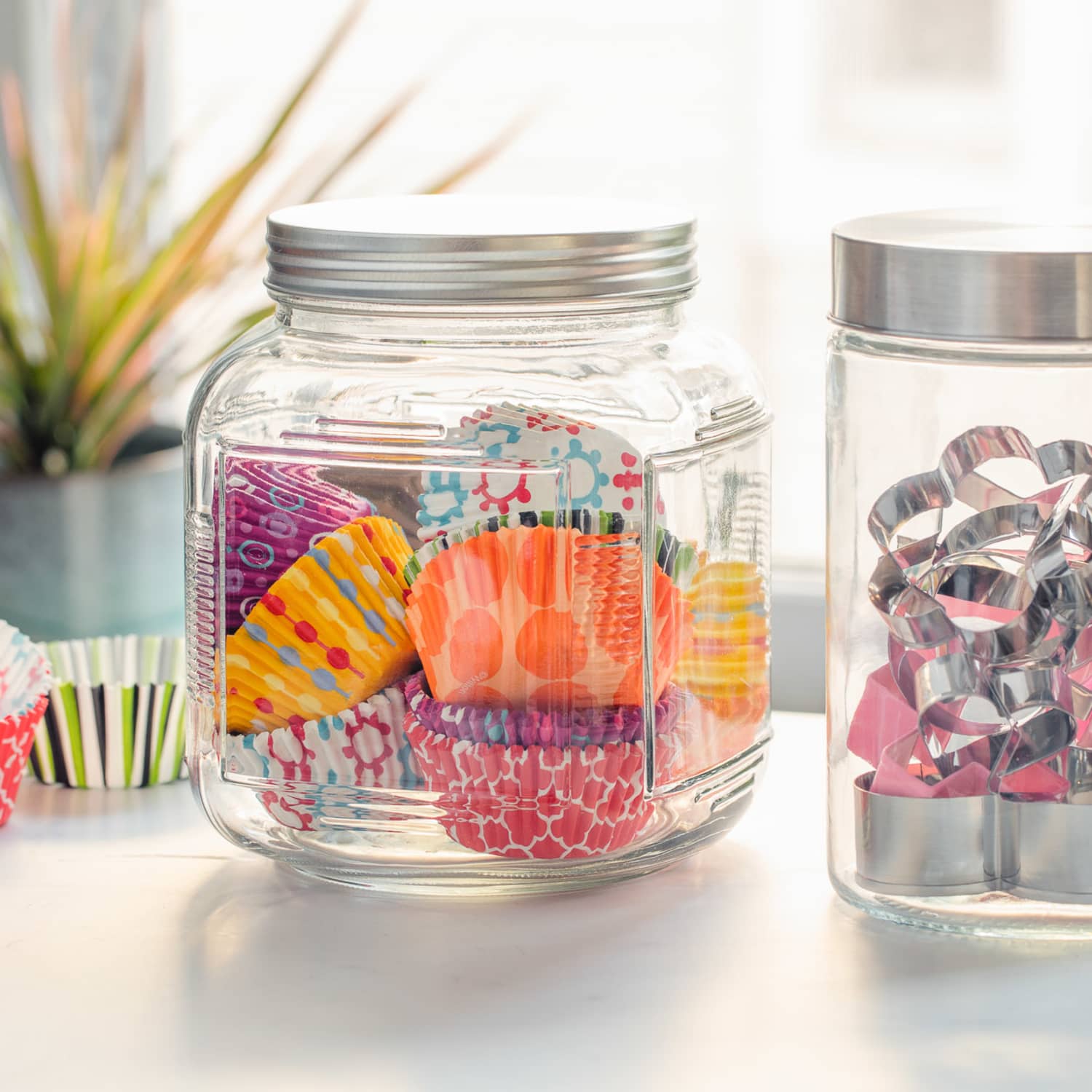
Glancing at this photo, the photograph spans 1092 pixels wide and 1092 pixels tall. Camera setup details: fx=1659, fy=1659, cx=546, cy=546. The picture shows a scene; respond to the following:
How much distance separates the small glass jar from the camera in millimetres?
539

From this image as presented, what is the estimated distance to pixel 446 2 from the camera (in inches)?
52.6

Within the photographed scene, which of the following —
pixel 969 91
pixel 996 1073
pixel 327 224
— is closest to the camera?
pixel 996 1073

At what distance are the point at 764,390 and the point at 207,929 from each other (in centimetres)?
31

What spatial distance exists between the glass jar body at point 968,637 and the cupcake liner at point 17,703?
0.36 meters

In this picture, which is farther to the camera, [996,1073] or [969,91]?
[969,91]

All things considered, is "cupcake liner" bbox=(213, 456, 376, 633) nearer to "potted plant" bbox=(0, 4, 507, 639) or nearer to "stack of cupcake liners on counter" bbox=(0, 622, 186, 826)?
"stack of cupcake liners on counter" bbox=(0, 622, 186, 826)

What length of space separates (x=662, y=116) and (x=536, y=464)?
79 centimetres

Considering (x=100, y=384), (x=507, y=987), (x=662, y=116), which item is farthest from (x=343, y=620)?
(x=662, y=116)

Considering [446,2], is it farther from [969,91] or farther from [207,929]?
[207,929]

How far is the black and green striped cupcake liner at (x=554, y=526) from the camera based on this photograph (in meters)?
0.58

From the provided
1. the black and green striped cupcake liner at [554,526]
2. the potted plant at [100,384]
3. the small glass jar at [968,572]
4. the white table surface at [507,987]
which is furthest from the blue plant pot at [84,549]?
the small glass jar at [968,572]

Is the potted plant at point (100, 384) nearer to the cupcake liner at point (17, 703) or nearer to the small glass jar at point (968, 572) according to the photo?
the cupcake liner at point (17, 703)

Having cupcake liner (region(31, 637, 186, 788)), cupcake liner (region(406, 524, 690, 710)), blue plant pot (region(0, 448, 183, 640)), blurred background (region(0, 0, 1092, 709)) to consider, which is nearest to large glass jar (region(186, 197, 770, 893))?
cupcake liner (region(406, 524, 690, 710))

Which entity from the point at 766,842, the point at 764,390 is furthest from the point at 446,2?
the point at 766,842
